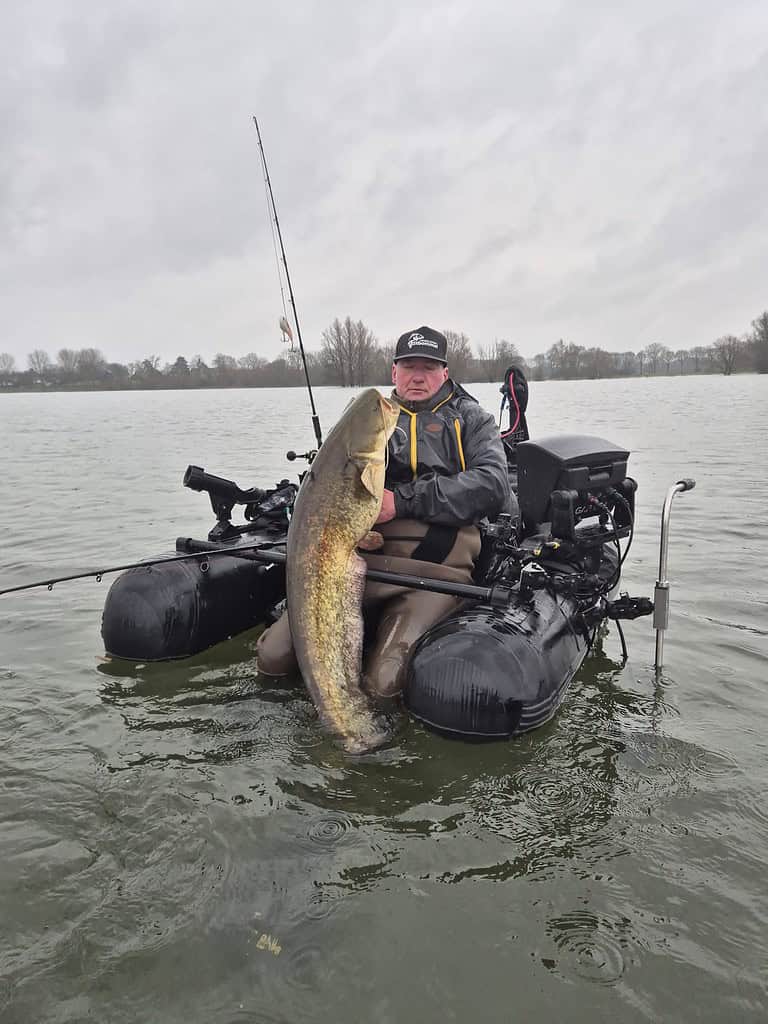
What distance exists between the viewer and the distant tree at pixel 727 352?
3733 inches

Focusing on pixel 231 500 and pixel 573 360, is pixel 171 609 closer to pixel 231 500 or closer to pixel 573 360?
pixel 231 500

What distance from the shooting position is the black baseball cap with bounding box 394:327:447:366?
4660 mm

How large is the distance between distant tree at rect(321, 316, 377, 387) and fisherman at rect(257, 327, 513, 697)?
61.9m

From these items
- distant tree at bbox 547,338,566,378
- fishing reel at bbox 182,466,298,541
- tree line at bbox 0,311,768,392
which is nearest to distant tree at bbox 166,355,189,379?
tree line at bbox 0,311,768,392

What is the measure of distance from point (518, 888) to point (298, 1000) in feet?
3.30

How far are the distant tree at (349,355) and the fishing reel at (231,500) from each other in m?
60.7

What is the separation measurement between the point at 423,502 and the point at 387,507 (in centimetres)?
24

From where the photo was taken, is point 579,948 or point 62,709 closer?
point 579,948

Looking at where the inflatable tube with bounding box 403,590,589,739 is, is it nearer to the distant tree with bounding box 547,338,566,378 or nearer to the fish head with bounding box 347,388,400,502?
the fish head with bounding box 347,388,400,502

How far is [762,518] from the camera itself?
10680 millimetres

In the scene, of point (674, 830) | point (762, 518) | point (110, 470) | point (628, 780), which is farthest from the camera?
point (110, 470)

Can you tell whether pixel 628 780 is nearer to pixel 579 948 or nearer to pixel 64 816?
pixel 579 948

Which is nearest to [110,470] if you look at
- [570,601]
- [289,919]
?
[570,601]

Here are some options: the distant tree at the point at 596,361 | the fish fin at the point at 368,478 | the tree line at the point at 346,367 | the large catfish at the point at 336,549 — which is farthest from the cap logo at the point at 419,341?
the distant tree at the point at 596,361
